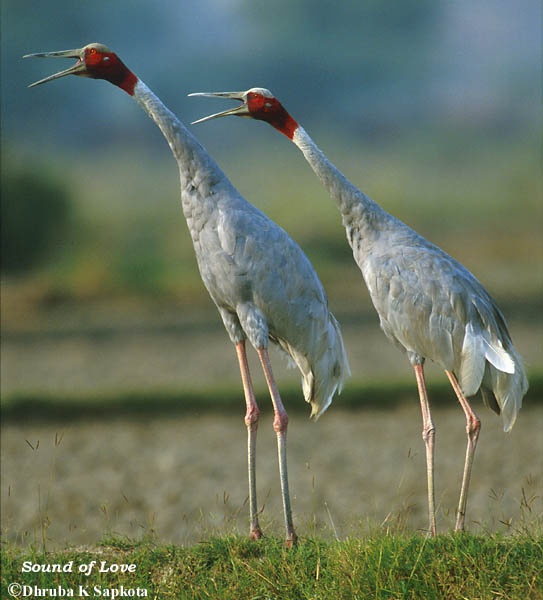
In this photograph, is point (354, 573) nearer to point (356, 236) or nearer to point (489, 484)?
point (356, 236)

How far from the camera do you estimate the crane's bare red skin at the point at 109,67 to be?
18.7 ft

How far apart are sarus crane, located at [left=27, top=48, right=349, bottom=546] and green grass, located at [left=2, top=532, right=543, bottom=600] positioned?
0.28 m

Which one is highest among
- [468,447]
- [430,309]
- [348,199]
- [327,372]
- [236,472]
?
[348,199]

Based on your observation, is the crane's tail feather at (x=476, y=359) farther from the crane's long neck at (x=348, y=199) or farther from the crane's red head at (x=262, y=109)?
the crane's red head at (x=262, y=109)

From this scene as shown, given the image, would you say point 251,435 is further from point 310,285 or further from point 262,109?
point 262,109

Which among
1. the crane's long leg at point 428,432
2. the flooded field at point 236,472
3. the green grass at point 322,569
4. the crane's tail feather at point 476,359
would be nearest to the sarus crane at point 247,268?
the green grass at point 322,569

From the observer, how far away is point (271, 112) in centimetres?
577

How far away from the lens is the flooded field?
8445 millimetres

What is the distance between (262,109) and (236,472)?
17.5ft

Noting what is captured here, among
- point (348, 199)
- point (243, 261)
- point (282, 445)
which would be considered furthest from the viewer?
point (348, 199)

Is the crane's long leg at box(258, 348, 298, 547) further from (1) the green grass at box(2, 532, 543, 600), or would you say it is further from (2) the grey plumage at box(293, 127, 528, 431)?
(2) the grey plumage at box(293, 127, 528, 431)

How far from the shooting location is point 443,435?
11.5 m

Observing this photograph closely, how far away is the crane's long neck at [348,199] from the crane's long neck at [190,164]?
0.56 meters

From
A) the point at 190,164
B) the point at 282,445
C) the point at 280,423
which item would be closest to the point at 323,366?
the point at 280,423
